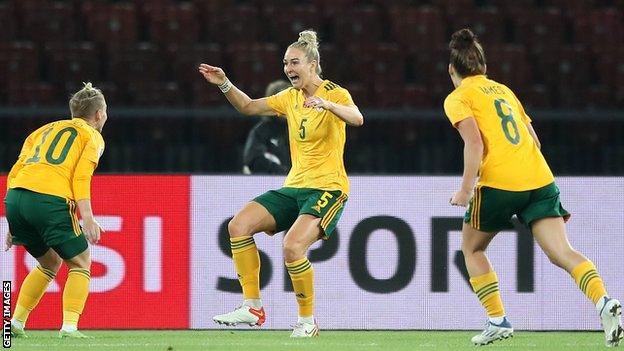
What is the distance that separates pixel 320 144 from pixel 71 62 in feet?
18.1

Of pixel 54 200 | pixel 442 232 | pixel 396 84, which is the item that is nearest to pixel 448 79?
pixel 396 84

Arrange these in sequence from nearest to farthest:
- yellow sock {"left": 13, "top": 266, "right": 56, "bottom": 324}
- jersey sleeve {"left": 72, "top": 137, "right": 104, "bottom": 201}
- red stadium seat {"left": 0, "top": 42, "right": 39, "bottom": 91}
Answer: jersey sleeve {"left": 72, "top": 137, "right": 104, "bottom": 201}, yellow sock {"left": 13, "top": 266, "right": 56, "bottom": 324}, red stadium seat {"left": 0, "top": 42, "right": 39, "bottom": 91}

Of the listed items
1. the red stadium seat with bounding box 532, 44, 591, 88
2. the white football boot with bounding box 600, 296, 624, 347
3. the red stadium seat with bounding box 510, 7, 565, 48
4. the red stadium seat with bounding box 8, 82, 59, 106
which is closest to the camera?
the white football boot with bounding box 600, 296, 624, 347

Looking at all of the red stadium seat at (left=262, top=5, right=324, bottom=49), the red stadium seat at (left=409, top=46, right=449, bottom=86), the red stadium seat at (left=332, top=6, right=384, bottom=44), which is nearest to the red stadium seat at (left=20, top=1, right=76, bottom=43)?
the red stadium seat at (left=262, top=5, right=324, bottom=49)

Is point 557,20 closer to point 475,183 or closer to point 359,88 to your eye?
point 359,88

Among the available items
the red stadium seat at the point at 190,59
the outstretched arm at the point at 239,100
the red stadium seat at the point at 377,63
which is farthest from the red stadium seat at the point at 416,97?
the outstretched arm at the point at 239,100

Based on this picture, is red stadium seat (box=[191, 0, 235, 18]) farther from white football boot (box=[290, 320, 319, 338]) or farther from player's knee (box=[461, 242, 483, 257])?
player's knee (box=[461, 242, 483, 257])

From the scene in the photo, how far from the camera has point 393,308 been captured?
8.55 meters

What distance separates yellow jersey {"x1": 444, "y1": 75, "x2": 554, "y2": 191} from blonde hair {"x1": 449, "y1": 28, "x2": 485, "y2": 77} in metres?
0.06

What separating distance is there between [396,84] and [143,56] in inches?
94.9

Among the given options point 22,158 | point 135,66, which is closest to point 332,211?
point 22,158

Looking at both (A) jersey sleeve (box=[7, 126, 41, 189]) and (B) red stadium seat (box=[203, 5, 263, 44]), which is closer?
(A) jersey sleeve (box=[7, 126, 41, 189])

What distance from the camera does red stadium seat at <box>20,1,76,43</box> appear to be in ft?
41.1

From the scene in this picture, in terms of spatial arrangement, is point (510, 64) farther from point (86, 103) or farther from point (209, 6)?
point (86, 103)
